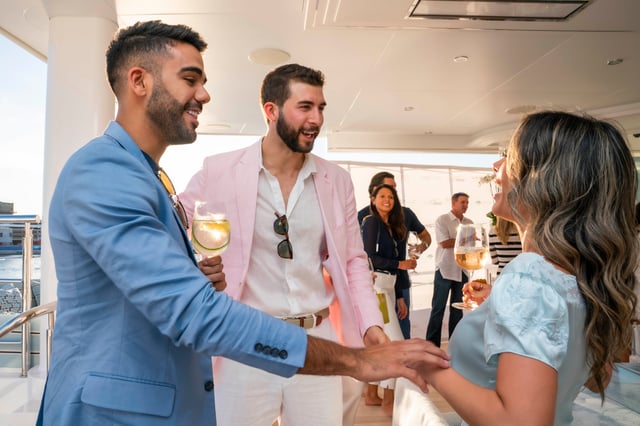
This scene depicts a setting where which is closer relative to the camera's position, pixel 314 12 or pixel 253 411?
pixel 253 411

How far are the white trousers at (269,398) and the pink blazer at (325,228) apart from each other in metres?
0.22

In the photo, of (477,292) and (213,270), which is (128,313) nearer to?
(213,270)

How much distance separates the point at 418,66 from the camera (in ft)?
17.5

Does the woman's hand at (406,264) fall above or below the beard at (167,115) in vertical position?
below

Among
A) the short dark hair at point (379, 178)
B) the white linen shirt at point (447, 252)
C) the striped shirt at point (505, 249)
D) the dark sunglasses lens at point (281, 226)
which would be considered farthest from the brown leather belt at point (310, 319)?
the white linen shirt at point (447, 252)

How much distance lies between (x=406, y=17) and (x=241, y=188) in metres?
2.80

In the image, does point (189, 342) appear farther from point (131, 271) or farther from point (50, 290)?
point (50, 290)

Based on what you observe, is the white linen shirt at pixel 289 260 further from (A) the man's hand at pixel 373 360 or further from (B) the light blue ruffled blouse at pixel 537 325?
(B) the light blue ruffled blouse at pixel 537 325

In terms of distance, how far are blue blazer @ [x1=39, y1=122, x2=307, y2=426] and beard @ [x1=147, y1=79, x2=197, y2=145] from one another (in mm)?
210

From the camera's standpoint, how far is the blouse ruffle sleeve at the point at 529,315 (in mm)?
853

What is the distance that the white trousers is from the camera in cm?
167

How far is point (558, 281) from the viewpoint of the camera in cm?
92

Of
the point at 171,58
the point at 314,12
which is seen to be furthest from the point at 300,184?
the point at 314,12

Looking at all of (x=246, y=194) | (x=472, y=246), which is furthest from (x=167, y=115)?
(x=472, y=246)
